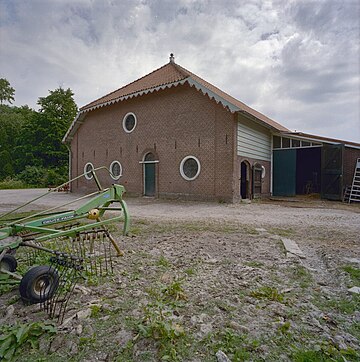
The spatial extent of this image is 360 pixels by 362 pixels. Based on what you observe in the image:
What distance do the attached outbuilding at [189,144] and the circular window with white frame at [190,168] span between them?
5 centimetres

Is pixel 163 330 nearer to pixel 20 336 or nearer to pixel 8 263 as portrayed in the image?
pixel 20 336

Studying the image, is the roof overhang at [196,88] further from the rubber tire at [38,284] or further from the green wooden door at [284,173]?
the rubber tire at [38,284]

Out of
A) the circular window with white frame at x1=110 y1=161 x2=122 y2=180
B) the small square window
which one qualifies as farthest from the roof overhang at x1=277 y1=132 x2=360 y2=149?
the circular window with white frame at x1=110 y1=161 x2=122 y2=180

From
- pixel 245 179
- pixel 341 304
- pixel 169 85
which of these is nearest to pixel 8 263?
pixel 341 304

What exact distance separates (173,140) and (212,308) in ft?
37.2

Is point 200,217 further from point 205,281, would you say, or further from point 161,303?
point 161,303

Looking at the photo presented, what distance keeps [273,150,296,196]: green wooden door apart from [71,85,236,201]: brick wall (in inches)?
205

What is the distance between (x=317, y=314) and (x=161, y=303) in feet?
4.98

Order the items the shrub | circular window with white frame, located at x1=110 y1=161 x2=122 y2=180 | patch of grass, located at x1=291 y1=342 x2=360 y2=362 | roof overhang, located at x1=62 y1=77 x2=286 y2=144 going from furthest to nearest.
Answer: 1. the shrub
2. circular window with white frame, located at x1=110 y1=161 x2=122 y2=180
3. roof overhang, located at x1=62 y1=77 x2=286 y2=144
4. patch of grass, located at x1=291 y1=342 x2=360 y2=362

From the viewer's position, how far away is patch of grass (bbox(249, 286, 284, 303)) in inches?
106

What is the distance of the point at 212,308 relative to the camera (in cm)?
254

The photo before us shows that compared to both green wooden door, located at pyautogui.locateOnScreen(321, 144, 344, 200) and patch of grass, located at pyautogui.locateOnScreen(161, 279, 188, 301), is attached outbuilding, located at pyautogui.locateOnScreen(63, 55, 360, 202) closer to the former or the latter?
green wooden door, located at pyautogui.locateOnScreen(321, 144, 344, 200)

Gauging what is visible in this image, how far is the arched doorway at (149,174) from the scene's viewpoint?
14.2m

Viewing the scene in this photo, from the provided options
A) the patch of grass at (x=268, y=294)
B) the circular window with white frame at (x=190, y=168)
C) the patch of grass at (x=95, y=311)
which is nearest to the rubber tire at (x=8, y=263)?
the patch of grass at (x=95, y=311)
